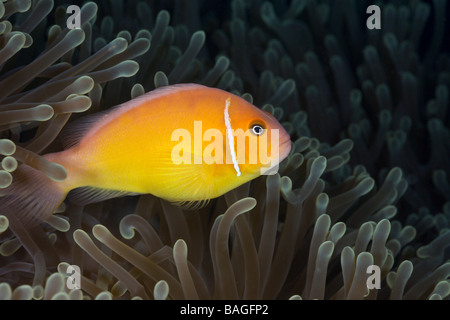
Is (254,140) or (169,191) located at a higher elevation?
(254,140)

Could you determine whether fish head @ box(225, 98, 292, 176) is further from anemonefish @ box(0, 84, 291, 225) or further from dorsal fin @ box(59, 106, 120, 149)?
dorsal fin @ box(59, 106, 120, 149)

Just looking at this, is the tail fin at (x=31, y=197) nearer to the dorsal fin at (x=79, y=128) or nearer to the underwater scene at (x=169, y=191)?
the underwater scene at (x=169, y=191)

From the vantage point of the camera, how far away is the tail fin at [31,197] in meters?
1.29

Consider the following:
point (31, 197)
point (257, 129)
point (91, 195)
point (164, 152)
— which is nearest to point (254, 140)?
point (257, 129)

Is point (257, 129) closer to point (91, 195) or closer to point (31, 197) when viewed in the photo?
point (91, 195)

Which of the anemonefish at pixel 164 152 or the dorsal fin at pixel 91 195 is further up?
the anemonefish at pixel 164 152

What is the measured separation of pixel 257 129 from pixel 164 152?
0.25 m

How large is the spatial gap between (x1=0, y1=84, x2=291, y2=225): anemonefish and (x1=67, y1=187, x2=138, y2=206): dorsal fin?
40 millimetres

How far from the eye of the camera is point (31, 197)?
1.30m

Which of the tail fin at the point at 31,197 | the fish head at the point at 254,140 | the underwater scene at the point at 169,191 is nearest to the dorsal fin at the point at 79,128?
the underwater scene at the point at 169,191

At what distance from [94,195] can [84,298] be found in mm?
280

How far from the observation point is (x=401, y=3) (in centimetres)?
273

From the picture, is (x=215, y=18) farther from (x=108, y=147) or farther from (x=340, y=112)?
(x=108, y=147)

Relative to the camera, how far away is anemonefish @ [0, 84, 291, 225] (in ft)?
4.22
